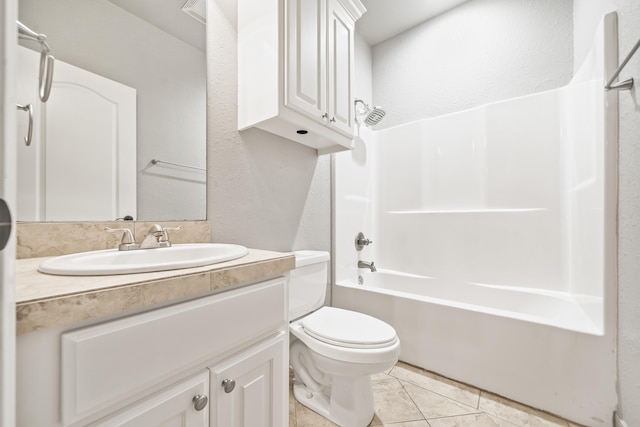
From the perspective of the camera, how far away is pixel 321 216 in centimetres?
187

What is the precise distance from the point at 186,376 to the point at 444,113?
8.18ft

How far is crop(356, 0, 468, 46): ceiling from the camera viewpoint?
2.13 m

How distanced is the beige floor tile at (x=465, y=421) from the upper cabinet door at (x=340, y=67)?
155 cm

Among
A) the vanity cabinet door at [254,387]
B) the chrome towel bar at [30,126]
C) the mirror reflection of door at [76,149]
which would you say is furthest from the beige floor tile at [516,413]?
the chrome towel bar at [30,126]

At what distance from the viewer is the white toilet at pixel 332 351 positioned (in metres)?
1.10

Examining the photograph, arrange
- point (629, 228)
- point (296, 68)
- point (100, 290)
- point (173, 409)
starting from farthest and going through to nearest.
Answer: point (296, 68) → point (629, 228) → point (173, 409) → point (100, 290)

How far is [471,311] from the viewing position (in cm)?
147

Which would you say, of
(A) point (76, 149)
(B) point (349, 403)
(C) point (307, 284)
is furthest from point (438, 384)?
(A) point (76, 149)

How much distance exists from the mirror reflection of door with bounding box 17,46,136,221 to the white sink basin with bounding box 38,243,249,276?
0.19 m

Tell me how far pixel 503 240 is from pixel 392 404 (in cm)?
137

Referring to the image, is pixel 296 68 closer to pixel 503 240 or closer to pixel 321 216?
pixel 321 216

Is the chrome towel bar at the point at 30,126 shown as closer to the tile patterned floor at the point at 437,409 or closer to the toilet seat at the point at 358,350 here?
the toilet seat at the point at 358,350

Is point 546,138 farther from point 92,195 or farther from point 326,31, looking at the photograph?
point 92,195

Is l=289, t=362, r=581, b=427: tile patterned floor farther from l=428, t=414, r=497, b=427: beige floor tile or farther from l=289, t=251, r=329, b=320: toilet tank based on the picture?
l=289, t=251, r=329, b=320: toilet tank
